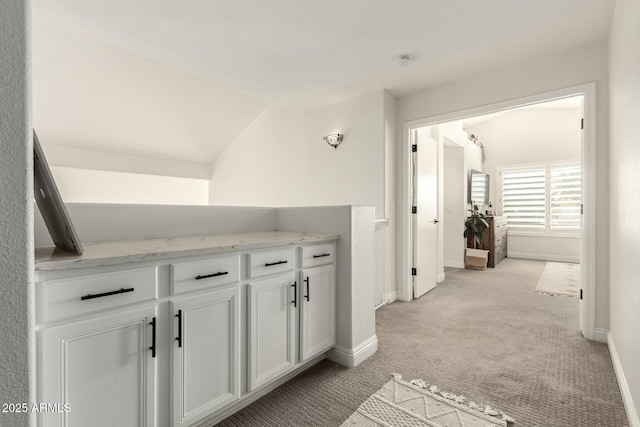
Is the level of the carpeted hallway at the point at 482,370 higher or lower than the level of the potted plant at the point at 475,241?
lower

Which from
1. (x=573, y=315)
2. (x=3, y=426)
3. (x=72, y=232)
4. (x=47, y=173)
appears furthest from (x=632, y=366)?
(x=47, y=173)

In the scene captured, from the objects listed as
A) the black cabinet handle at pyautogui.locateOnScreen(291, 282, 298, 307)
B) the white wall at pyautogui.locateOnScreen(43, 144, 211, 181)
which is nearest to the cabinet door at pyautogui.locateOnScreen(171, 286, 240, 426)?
the black cabinet handle at pyautogui.locateOnScreen(291, 282, 298, 307)

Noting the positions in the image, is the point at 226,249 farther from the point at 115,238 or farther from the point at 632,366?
the point at 632,366

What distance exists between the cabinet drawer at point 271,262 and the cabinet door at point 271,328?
2.1 inches

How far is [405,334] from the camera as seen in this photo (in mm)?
2527

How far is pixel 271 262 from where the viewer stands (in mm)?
1675

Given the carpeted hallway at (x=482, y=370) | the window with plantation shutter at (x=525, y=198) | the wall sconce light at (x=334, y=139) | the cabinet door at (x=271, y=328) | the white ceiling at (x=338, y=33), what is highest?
the white ceiling at (x=338, y=33)

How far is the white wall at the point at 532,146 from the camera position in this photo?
6.07 metres

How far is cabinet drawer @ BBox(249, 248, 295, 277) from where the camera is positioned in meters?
1.59

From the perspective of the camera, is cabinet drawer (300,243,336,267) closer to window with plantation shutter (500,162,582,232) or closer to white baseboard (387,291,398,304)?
white baseboard (387,291,398,304)

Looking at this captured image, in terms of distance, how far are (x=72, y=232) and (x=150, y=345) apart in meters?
0.51

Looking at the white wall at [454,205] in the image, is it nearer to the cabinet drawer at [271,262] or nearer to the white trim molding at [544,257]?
the white trim molding at [544,257]

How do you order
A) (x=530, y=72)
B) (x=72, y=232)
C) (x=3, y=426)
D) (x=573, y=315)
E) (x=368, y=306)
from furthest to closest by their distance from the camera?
(x=573, y=315) < (x=530, y=72) < (x=368, y=306) < (x=72, y=232) < (x=3, y=426)

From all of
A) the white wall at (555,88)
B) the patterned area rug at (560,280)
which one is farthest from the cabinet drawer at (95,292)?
the patterned area rug at (560,280)
